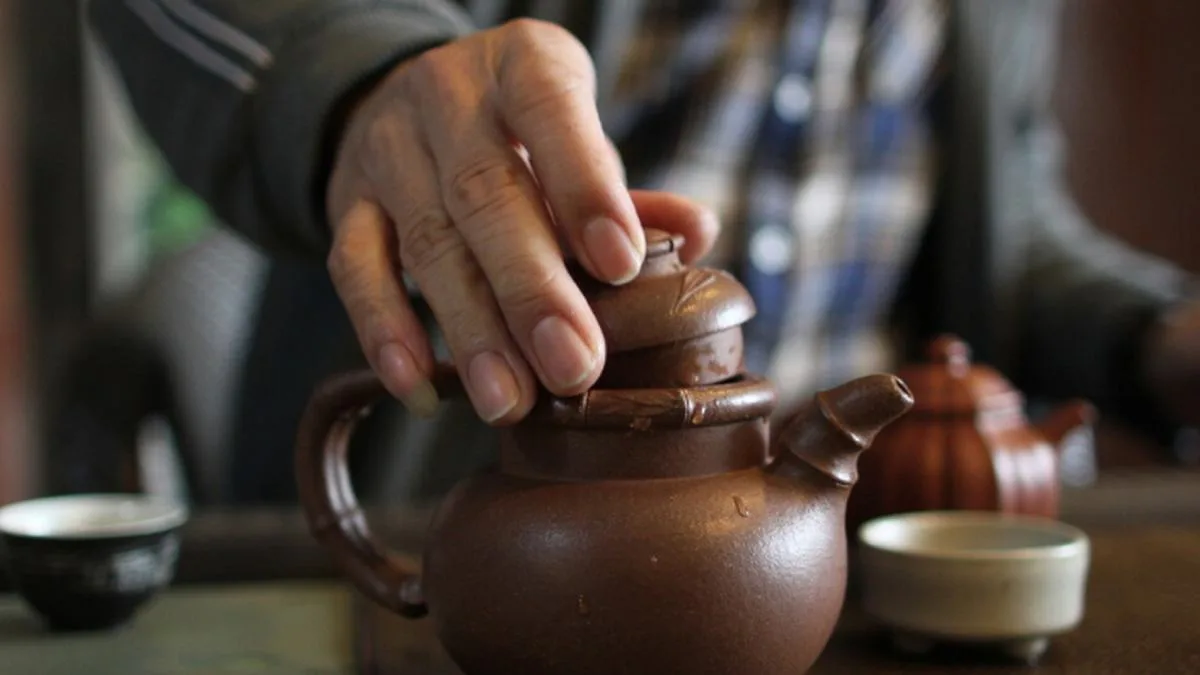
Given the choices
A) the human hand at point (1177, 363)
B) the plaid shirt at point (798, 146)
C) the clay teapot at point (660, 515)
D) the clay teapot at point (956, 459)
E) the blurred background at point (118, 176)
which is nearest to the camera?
the clay teapot at point (660, 515)

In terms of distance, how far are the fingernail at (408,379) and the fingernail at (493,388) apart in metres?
0.03

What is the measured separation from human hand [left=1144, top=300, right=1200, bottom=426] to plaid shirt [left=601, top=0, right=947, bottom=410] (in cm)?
34

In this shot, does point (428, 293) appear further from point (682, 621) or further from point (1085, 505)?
point (1085, 505)

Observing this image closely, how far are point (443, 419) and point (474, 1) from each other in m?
0.45

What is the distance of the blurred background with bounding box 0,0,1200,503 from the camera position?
2.29 meters

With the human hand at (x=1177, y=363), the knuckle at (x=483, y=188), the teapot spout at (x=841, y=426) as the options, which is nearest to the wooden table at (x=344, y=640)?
the teapot spout at (x=841, y=426)

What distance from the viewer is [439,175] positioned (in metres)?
0.67

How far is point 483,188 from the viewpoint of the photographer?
0.63 metres

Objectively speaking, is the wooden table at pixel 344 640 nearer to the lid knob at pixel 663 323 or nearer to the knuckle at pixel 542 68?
the lid knob at pixel 663 323

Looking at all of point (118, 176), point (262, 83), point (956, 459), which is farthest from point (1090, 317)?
point (118, 176)

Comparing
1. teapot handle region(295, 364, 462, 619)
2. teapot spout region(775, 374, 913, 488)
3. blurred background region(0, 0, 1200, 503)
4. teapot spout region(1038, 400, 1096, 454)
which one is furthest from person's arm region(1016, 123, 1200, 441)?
teapot handle region(295, 364, 462, 619)

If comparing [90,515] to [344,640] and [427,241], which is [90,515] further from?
[427,241]

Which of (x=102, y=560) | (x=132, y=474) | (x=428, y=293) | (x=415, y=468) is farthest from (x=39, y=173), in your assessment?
(x=428, y=293)

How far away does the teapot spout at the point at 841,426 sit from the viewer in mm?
575
